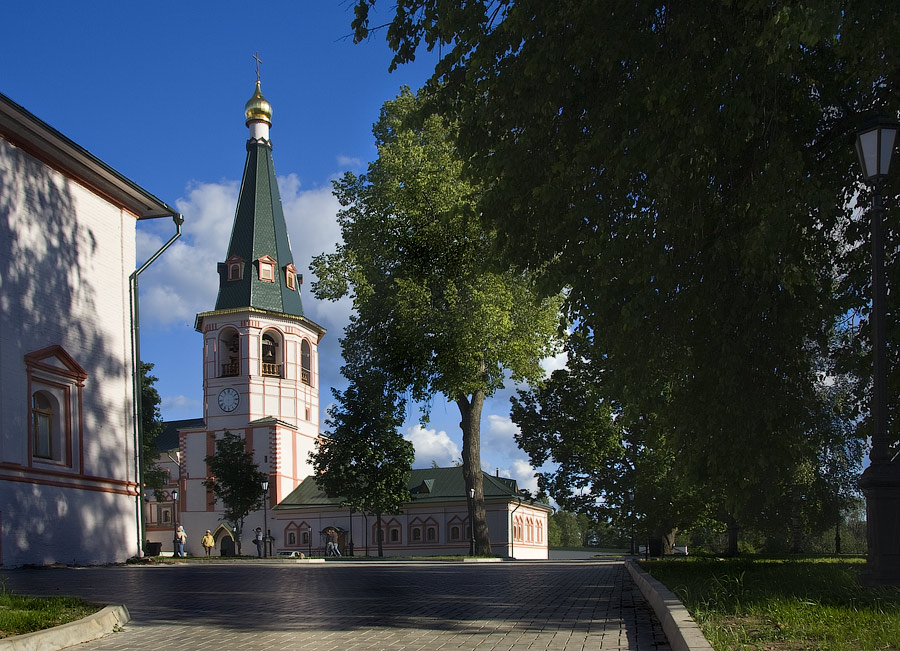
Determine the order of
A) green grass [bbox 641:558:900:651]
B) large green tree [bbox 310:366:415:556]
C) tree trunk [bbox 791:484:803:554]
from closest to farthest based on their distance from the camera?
green grass [bbox 641:558:900:651], tree trunk [bbox 791:484:803:554], large green tree [bbox 310:366:415:556]

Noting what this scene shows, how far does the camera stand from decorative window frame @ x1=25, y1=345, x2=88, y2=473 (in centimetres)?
2073

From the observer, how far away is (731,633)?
6.19 metres

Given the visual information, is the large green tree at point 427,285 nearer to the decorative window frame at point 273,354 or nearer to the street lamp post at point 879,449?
the street lamp post at point 879,449

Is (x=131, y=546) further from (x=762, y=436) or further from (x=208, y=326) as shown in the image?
(x=208, y=326)

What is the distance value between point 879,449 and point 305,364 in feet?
206

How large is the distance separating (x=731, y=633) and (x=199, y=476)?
7064 cm

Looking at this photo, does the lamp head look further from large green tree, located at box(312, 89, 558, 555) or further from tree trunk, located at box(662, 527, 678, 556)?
tree trunk, located at box(662, 527, 678, 556)

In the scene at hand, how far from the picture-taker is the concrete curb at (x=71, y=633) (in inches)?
253

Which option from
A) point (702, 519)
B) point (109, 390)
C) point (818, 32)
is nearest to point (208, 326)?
point (702, 519)

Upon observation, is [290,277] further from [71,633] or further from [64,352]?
[71,633]

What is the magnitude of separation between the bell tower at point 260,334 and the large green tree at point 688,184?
5360 cm

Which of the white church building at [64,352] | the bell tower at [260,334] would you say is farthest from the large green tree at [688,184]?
the bell tower at [260,334]

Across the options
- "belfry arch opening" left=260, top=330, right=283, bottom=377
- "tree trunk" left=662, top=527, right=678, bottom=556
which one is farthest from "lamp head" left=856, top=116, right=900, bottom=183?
"belfry arch opening" left=260, top=330, right=283, bottom=377

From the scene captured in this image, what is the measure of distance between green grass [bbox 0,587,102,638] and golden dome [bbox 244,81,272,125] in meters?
60.6
